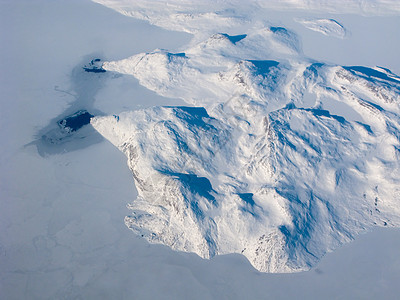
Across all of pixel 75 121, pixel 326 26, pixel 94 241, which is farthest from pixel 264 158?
pixel 326 26

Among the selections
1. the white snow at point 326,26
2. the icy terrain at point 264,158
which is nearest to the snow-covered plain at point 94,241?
the icy terrain at point 264,158

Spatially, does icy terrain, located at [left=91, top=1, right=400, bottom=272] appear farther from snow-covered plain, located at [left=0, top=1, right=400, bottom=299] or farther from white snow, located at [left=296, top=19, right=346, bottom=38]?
white snow, located at [left=296, top=19, right=346, bottom=38]

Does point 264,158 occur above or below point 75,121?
above

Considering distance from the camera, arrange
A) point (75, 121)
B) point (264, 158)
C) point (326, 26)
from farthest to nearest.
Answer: point (326, 26), point (75, 121), point (264, 158)

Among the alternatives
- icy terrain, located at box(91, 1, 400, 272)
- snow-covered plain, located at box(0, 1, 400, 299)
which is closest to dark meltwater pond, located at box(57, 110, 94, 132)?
snow-covered plain, located at box(0, 1, 400, 299)

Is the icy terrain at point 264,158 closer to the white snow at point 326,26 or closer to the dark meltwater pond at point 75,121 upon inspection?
the dark meltwater pond at point 75,121

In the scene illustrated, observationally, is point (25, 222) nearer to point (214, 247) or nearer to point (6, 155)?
point (6, 155)

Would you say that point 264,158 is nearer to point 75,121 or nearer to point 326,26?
point 75,121

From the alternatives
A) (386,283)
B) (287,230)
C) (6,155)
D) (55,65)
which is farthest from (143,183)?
(55,65)
